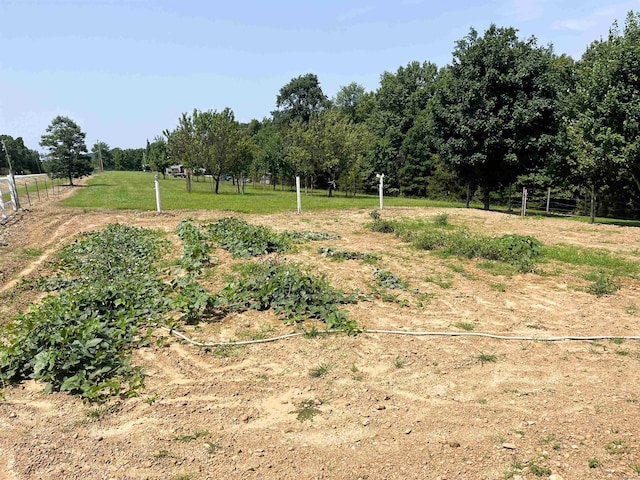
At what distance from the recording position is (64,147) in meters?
37.9

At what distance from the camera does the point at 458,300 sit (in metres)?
6.44

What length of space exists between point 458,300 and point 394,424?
3.47 m

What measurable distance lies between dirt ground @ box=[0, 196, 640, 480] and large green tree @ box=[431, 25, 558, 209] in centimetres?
1570

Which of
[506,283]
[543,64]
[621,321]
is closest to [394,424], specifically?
[621,321]

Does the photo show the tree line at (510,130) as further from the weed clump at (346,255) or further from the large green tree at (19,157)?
the large green tree at (19,157)

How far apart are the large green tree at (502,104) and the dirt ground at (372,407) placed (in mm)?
15701

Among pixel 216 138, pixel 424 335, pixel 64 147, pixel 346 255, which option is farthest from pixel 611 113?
pixel 64 147

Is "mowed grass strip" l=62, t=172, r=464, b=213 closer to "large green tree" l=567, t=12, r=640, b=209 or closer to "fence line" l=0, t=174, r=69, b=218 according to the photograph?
"fence line" l=0, t=174, r=69, b=218

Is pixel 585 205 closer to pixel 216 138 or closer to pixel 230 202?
pixel 230 202

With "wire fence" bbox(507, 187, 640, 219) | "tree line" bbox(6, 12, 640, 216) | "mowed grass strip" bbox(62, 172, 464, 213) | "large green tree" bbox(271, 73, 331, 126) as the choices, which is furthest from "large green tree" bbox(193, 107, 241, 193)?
"large green tree" bbox(271, 73, 331, 126)

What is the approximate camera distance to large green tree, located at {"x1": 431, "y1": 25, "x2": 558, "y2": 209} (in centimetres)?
1998

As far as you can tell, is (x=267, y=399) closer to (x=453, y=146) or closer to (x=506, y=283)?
(x=506, y=283)

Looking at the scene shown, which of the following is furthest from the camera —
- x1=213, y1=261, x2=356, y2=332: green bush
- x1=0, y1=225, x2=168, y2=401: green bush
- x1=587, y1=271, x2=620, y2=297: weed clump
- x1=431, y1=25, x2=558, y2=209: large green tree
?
x1=431, y1=25, x2=558, y2=209: large green tree

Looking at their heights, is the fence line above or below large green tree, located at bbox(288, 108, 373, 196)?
below
